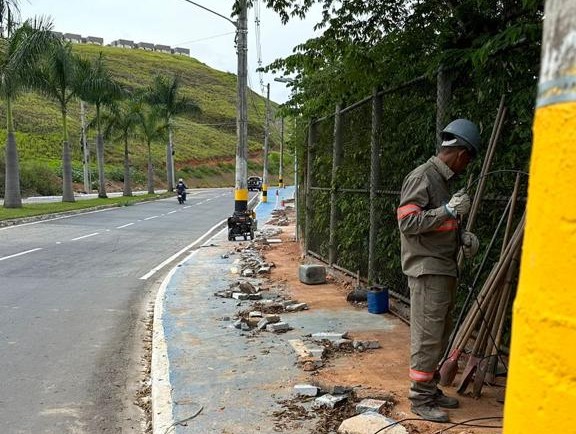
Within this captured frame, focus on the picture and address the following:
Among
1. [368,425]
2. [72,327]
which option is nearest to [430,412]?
[368,425]

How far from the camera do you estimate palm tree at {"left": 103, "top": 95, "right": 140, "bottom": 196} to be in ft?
137

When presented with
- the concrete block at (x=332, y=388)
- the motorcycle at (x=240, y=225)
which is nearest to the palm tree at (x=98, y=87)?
the motorcycle at (x=240, y=225)

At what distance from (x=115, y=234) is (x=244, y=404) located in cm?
1486

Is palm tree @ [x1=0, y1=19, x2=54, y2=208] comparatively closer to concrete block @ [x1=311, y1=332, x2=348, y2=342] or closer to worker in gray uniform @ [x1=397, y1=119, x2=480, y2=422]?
concrete block @ [x1=311, y1=332, x2=348, y2=342]

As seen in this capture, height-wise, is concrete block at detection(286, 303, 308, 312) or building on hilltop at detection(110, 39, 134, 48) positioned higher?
building on hilltop at detection(110, 39, 134, 48)

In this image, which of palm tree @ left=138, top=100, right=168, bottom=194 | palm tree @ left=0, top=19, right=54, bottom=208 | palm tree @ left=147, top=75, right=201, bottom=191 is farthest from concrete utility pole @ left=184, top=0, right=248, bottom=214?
palm tree @ left=147, top=75, right=201, bottom=191

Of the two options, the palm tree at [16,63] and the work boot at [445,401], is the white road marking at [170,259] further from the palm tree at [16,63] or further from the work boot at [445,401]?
the palm tree at [16,63]

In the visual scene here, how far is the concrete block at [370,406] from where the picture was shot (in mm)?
4051

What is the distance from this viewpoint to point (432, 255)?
3.96m

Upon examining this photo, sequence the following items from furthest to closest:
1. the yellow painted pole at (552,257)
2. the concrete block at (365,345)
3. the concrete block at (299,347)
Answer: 1. the concrete block at (365,345)
2. the concrete block at (299,347)
3. the yellow painted pole at (552,257)

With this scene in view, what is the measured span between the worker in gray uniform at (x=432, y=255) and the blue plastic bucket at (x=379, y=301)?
3143 millimetres

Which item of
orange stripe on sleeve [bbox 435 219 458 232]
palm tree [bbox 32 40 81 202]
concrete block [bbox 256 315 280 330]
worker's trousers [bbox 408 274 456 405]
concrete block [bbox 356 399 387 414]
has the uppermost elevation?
palm tree [bbox 32 40 81 202]

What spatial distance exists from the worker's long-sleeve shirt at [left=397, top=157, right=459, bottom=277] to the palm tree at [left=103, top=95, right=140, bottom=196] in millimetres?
38755

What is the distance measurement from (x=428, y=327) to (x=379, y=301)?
3.27 m
